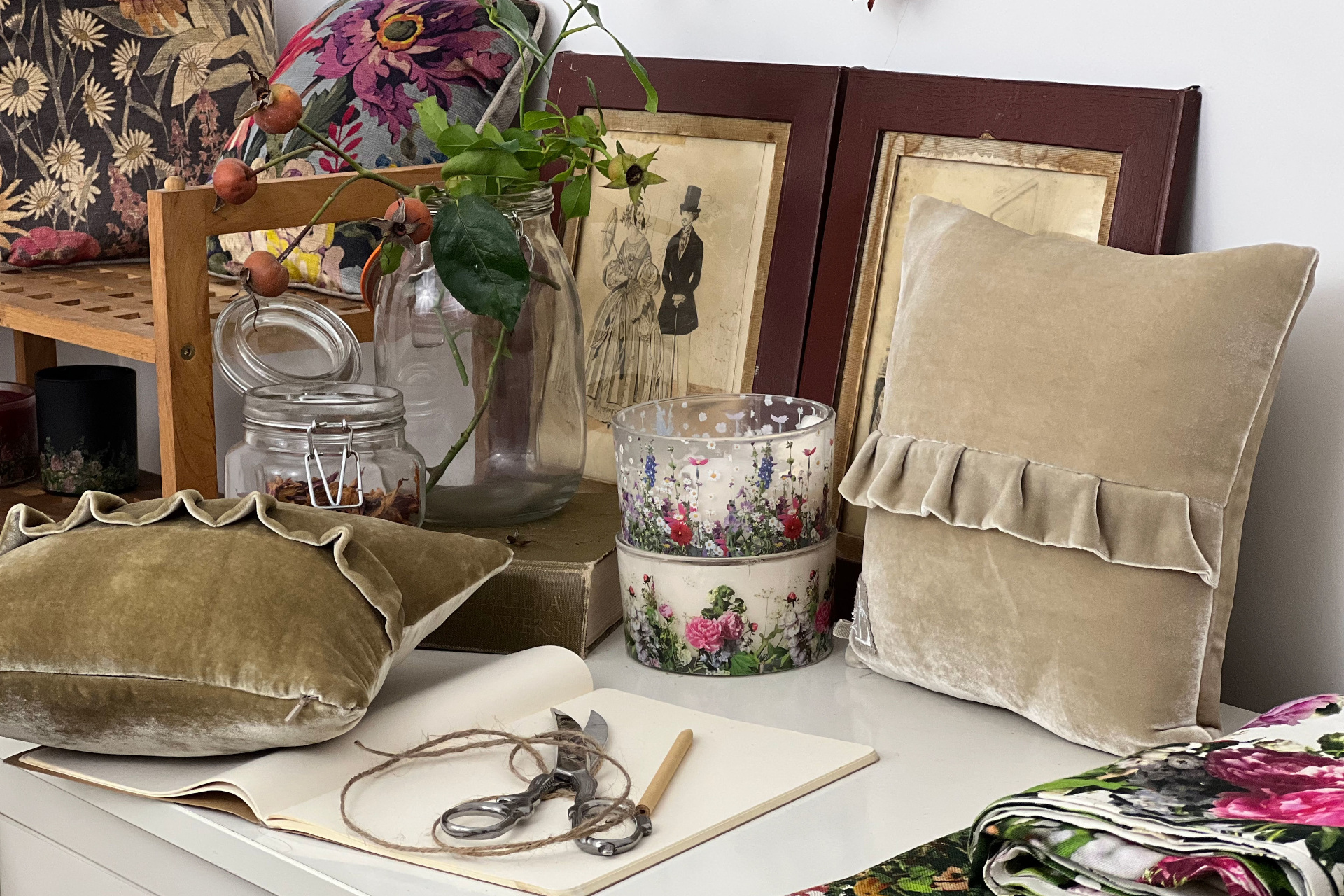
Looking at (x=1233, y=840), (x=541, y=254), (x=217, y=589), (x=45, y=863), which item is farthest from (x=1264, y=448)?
(x=45, y=863)

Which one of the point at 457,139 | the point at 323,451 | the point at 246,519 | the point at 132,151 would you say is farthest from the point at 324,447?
the point at 132,151

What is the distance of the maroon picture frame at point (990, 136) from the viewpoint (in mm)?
867

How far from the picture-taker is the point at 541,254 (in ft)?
3.33

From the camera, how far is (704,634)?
889 mm

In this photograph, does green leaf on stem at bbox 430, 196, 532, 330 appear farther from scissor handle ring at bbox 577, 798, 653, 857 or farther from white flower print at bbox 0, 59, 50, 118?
white flower print at bbox 0, 59, 50, 118

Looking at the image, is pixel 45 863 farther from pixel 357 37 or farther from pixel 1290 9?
pixel 1290 9

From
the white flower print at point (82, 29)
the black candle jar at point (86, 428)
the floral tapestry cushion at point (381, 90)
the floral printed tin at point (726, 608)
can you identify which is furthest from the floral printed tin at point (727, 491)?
the white flower print at point (82, 29)

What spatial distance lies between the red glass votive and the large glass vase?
49cm

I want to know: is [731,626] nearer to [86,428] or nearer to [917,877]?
[917,877]

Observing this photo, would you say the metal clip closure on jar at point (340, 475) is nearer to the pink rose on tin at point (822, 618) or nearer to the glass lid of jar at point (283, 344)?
the glass lid of jar at point (283, 344)

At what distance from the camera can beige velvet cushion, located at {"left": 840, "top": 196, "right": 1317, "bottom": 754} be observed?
0.72 meters

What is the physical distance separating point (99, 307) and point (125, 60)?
1.20 ft

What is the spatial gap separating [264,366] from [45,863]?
38 centimetres

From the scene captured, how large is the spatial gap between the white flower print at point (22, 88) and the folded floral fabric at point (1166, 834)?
115cm
